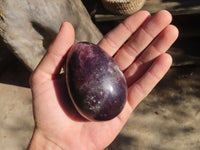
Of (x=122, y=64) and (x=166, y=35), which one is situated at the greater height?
(x=166, y=35)

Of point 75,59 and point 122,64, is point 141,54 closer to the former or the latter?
point 122,64

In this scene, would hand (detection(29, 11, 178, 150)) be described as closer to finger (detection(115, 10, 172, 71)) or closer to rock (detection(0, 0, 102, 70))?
finger (detection(115, 10, 172, 71))

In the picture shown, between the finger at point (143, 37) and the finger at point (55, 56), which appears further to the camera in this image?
the finger at point (143, 37)

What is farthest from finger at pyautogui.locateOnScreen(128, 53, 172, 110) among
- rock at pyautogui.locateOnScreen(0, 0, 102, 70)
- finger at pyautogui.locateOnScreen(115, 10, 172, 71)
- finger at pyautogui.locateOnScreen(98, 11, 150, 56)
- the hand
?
rock at pyautogui.locateOnScreen(0, 0, 102, 70)

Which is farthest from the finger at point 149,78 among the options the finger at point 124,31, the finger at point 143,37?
the finger at point 124,31

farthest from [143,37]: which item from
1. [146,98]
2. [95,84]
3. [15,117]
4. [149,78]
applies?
[15,117]

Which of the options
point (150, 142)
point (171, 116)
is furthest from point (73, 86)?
point (171, 116)

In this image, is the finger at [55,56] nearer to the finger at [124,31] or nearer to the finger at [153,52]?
the finger at [124,31]
